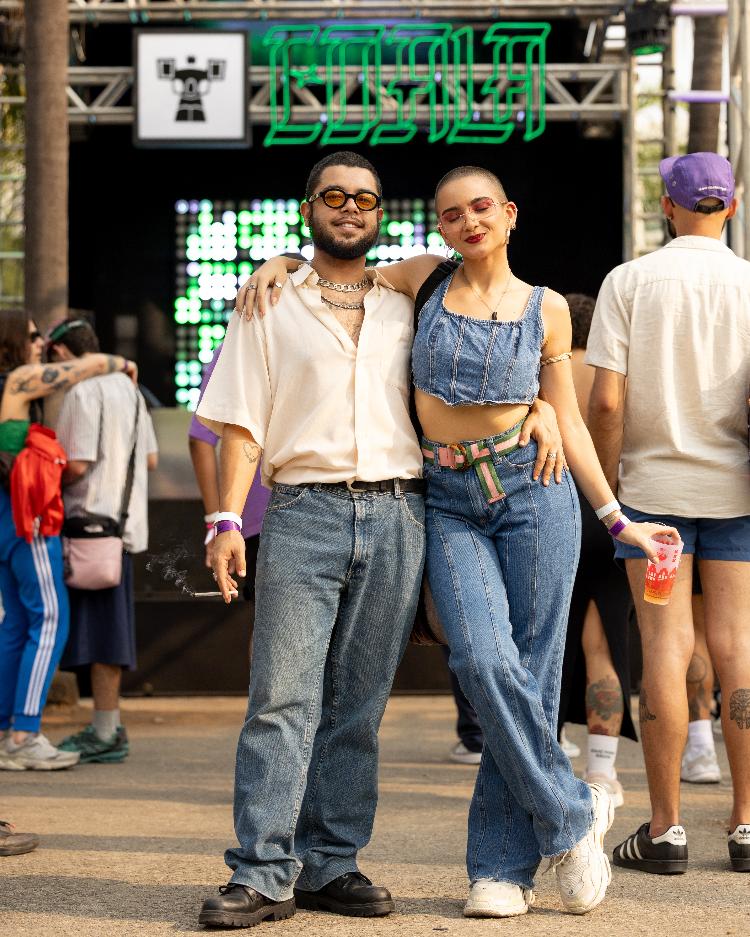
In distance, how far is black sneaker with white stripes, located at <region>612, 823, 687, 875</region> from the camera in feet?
15.6

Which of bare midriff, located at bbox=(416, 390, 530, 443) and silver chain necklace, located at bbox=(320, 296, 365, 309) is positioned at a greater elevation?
silver chain necklace, located at bbox=(320, 296, 365, 309)

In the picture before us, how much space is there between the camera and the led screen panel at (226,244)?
1538 cm

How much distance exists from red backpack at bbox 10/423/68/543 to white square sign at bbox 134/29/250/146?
23.5 ft

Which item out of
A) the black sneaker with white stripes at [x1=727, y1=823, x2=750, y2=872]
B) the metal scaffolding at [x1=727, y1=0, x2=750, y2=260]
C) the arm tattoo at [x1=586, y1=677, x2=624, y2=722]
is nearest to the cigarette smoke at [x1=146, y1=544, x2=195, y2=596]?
the metal scaffolding at [x1=727, y1=0, x2=750, y2=260]

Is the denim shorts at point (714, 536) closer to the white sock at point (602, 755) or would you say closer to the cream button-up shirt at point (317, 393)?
the cream button-up shirt at point (317, 393)

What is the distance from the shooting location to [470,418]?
4.24 meters

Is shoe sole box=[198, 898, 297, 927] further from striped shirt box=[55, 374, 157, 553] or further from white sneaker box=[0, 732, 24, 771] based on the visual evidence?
striped shirt box=[55, 374, 157, 553]

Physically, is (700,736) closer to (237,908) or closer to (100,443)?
(100,443)

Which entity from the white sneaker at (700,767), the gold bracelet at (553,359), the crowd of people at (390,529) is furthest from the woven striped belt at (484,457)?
the white sneaker at (700,767)

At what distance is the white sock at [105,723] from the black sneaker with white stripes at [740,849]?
11.4 feet

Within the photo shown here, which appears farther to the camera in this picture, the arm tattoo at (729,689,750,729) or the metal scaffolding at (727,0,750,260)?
the metal scaffolding at (727,0,750,260)

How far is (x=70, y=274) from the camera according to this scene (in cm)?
1605

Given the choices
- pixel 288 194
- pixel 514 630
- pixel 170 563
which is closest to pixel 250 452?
pixel 514 630

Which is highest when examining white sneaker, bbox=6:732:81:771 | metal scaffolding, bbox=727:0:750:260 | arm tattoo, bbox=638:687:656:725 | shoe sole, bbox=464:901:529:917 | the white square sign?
the white square sign
